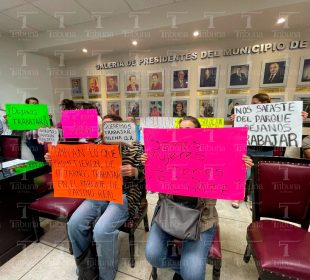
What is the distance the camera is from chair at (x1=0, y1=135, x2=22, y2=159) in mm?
2037

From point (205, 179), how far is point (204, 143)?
21 cm

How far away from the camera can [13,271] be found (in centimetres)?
136

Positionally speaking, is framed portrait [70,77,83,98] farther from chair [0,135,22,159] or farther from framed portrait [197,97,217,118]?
framed portrait [197,97,217,118]

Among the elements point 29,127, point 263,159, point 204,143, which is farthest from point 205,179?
point 29,127

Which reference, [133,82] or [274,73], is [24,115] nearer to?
[133,82]

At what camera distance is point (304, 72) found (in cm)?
263

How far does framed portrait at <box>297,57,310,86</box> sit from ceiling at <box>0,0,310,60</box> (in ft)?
1.22

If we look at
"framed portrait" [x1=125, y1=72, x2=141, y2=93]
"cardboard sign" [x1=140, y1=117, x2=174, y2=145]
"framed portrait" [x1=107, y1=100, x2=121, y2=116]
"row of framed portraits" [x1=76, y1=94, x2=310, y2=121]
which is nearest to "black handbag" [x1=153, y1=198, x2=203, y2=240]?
"cardboard sign" [x1=140, y1=117, x2=174, y2=145]

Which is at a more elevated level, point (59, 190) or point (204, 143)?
point (204, 143)

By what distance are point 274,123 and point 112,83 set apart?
3.34m

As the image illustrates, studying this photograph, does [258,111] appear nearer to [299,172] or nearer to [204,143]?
[299,172]

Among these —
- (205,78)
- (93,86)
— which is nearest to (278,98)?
(205,78)

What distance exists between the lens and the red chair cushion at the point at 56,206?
139 cm

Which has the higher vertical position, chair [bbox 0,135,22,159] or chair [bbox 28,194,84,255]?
chair [bbox 0,135,22,159]
